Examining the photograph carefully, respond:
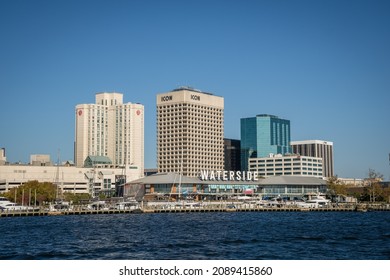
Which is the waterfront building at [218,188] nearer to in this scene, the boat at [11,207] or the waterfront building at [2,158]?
the waterfront building at [2,158]

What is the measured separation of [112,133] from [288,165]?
6004 cm

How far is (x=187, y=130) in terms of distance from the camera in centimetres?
18488

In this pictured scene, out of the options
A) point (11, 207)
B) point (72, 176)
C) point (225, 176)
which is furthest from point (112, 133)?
point (11, 207)

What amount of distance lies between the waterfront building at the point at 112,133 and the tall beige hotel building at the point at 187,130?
368 inches

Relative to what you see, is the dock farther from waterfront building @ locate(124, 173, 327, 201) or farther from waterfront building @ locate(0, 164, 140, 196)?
waterfront building @ locate(0, 164, 140, 196)

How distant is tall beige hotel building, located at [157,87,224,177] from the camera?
184000mm

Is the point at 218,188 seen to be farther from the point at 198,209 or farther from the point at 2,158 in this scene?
the point at 2,158

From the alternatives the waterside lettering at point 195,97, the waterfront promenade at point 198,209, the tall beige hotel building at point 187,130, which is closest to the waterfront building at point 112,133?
the tall beige hotel building at point 187,130

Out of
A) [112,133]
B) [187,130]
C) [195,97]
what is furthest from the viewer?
[112,133]

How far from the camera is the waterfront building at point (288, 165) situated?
178500 millimetres

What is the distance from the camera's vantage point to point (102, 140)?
650ft

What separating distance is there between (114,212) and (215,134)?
358 feet

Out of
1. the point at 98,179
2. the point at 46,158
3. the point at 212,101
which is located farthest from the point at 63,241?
the point at 212,101
